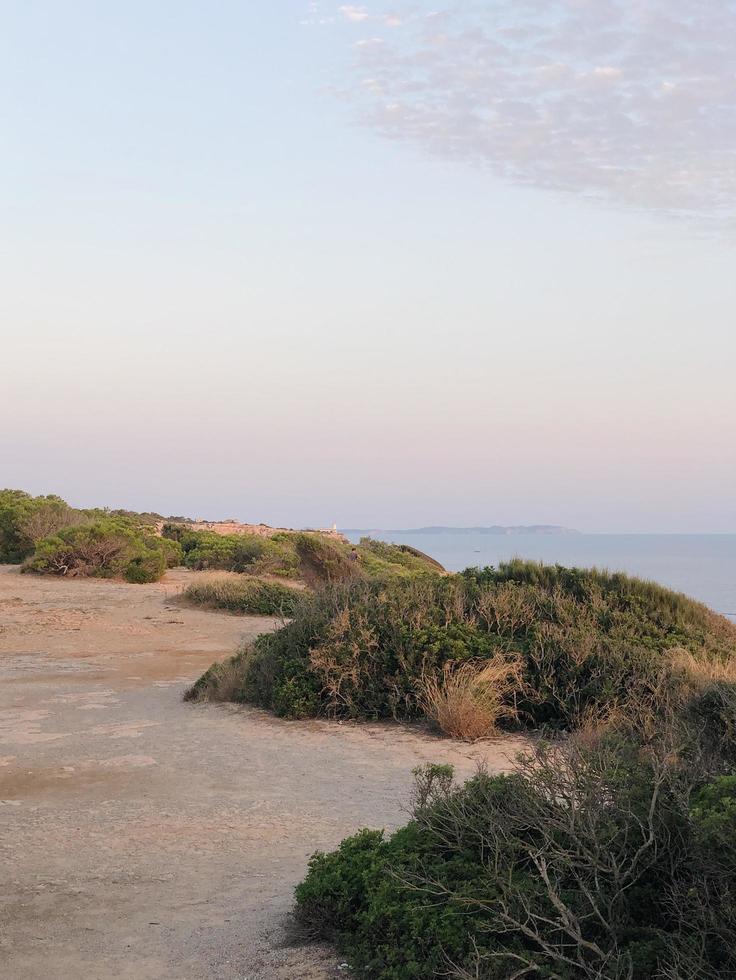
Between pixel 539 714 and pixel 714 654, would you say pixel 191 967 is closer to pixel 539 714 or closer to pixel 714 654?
pixel 539 714

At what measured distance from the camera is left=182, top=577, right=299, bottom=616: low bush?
2073cm

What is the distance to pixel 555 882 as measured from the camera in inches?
151

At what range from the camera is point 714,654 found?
37.3 feet

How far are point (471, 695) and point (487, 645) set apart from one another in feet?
3.70

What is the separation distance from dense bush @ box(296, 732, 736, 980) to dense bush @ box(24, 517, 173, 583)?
70.5 feet

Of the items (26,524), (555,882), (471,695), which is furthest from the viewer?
(26,524)

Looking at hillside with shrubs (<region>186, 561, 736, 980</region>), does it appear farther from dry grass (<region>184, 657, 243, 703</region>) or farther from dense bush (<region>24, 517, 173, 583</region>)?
dense bush (<region>24, 517, 173, 583</region>)

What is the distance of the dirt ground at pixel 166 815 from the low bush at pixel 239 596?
248 inches

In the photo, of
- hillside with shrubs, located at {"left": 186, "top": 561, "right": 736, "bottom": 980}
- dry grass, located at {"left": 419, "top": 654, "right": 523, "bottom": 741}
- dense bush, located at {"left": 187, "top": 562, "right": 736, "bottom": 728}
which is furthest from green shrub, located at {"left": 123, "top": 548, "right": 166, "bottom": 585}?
hillside with shrubs, located at {"left": 186, "top": 561, "right": 736, "bottom": 980}

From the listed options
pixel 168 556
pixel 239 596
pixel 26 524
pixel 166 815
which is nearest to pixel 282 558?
pixel 168 556

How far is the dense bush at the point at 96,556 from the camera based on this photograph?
25.3 meters

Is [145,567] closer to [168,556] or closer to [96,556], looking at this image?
[96,556]

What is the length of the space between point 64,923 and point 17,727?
561cm

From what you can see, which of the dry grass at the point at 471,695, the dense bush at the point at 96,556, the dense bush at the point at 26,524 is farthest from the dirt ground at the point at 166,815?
the dense bush at the point at 26,524
